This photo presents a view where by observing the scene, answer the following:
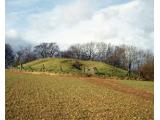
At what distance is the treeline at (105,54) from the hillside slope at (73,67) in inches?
19.3

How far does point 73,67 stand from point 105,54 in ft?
14.7

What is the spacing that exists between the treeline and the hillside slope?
0.49 metres

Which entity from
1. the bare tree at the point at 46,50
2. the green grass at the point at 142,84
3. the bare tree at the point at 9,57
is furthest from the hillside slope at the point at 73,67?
the bare tree at the point at 9,57

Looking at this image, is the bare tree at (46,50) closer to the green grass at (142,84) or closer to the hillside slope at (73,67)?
the hillside slope at (73,67)

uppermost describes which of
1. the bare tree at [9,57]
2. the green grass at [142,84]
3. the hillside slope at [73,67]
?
the bare tree at [9,57]

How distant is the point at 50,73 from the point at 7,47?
5.43 metres

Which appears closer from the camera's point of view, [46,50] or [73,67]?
[46,50]

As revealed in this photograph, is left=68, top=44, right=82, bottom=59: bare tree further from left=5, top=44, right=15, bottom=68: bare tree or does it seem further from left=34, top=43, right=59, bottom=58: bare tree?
left=5, top=44, right=15, bottom=68: bare tree

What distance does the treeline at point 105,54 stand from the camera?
16.3 meters

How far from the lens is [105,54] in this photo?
17656 mm

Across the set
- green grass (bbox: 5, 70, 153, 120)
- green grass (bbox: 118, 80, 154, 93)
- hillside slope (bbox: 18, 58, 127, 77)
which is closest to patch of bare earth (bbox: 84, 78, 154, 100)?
green grass (bbox: 118, 80, 154, 93)

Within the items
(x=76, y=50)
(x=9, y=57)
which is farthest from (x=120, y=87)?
(x=9, y=57)

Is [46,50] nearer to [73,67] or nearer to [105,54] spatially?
[105,54]
